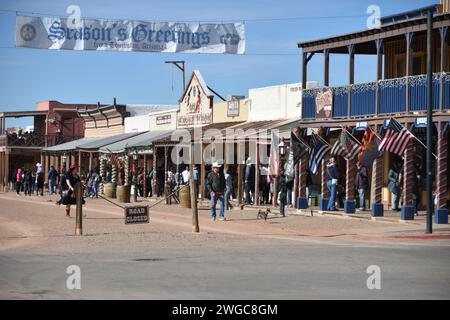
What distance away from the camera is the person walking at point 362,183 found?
101 ft

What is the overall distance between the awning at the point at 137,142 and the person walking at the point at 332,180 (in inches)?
576

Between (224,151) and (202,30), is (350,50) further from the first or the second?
(224,151)

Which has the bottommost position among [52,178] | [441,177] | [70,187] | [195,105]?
[70,187]

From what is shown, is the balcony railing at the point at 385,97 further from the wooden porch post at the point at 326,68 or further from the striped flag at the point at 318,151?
the striped flag at the point at 318,151

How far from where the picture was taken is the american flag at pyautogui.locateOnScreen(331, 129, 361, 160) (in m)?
29.6

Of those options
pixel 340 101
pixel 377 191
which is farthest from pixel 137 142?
pixel 377 191

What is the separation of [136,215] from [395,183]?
Result: 10.4m

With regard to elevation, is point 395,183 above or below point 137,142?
below

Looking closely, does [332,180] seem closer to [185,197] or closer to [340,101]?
[340,101]

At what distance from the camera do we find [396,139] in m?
27.0

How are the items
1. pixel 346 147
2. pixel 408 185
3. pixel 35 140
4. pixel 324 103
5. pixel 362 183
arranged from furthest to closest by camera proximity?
1. pixel 35 140
2. pixel 324 103
3. pixel 362 183
4. pixel 346 147
5. pixel 408 185

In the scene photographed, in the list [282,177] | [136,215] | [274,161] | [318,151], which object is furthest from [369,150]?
[136,215]

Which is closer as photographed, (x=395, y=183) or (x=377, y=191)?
(x=377, y=191)

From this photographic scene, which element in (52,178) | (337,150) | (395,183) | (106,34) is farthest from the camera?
(52,178)
